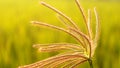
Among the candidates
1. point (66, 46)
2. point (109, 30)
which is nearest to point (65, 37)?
point (109, 30)

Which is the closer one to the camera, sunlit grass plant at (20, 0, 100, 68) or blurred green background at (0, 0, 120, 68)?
sunlit grass plant at (20, 0, 100, 68)

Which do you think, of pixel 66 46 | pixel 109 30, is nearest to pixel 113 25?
pixel 109 30

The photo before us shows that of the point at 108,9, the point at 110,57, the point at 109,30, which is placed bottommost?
the point at 110,57

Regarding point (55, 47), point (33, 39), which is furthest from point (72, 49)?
point (33, 39)

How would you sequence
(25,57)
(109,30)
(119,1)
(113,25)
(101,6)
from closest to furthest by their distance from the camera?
1. (25,57)
2. (109,30)
3. (113,25)
4. (101,6)
5. (119,1)

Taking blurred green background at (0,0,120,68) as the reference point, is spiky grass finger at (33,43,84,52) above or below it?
below

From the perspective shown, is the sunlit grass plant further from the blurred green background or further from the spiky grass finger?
the blurred green background

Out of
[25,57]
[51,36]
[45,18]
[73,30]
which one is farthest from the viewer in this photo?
[45,18]

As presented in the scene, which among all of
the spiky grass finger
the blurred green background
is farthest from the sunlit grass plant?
the blurred green background

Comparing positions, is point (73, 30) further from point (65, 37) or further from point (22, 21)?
point (22, 21)

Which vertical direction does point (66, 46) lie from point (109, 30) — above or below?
below

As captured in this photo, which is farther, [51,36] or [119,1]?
[119,1]
